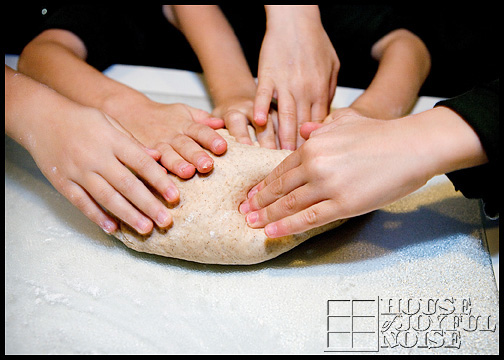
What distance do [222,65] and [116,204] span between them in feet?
1.63

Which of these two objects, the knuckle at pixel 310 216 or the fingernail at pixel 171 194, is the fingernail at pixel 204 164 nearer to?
the fingernail at pixel 171 194

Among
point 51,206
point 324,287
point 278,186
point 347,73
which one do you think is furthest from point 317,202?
point 347,73

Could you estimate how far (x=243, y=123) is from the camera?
2.96ft

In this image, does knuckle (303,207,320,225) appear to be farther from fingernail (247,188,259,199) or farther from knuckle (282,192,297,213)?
fingernail (247,188,259,199)

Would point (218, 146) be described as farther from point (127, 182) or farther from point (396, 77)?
point (396, 77)

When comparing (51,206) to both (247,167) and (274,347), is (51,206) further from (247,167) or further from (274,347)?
(274,347)

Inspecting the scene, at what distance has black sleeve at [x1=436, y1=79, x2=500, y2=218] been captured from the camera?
0.66 meters

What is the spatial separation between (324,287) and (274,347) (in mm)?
145

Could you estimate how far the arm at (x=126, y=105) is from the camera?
2.65 feet

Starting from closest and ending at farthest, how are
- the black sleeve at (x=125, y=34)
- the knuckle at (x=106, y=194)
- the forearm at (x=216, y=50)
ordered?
the knuckle at (x=106, y=194), the forearm at (x=216, y=50), the black sleeve at (x=125, y=34)

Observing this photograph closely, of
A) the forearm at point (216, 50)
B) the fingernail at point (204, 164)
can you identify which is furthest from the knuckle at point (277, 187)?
the forearm at point (216, 50)

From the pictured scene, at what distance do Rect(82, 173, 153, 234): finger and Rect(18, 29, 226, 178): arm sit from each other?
0.34ft

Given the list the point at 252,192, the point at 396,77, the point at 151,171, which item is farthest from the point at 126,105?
the point at 396,77

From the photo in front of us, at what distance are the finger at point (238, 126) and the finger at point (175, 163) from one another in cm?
14
